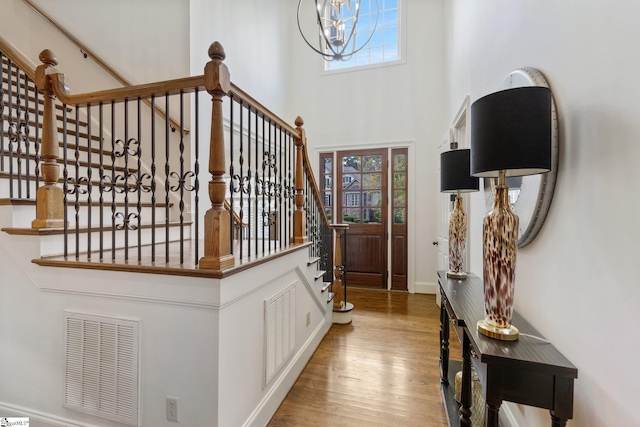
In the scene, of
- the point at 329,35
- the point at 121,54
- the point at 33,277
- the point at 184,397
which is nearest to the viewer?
the point at 184,397

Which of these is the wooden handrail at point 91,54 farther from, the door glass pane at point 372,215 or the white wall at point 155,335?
the door glass pane at point 372,215

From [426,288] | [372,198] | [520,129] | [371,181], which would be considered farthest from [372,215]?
[520,129]

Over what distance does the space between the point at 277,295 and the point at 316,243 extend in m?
1.29

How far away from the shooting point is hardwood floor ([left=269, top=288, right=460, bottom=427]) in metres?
2.00

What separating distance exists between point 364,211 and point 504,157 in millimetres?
4227

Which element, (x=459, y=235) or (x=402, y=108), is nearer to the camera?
(x=459, y=235)

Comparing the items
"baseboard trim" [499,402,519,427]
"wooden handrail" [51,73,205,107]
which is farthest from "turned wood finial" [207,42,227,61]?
"baseboard trim" [499,402,519,427]

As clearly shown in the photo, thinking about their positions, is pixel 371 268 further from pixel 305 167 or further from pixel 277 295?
pixel 277 295

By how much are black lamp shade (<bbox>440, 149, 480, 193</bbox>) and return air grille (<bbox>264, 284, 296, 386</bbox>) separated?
4.64 ft

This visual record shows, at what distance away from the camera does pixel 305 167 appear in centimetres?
288

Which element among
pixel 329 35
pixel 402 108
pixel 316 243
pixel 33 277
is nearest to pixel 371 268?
pixel 316 243

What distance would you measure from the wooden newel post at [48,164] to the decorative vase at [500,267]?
7.61 feet

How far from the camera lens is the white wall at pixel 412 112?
4902 millimetres

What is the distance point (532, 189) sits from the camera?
55.8 inches
